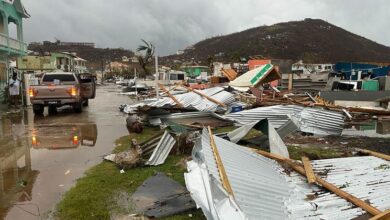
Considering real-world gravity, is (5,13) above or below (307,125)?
above

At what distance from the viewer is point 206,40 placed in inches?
5148

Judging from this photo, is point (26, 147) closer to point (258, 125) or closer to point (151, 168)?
point (151, 168)

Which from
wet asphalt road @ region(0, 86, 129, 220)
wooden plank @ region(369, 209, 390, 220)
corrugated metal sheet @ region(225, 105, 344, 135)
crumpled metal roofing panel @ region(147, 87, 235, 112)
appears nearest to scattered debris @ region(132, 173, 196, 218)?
wet asphalt road @ region(0, 86, 129, 220)

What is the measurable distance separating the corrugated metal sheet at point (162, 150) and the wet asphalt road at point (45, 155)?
52.0 inches

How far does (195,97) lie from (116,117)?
350 centimetres

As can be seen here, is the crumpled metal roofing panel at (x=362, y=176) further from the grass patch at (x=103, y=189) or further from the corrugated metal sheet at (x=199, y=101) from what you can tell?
the corrugated metal sheet at (x=199, y=101)

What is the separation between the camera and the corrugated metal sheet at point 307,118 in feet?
37.9

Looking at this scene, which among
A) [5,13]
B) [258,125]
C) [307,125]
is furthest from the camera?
[5,13]

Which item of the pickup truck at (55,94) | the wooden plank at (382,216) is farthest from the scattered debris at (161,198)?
the pickup truck at (55,94)

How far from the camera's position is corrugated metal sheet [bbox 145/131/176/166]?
26.2 feet

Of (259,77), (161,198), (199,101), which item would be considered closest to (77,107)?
(199,101)

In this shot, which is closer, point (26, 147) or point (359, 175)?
point (359, 175)

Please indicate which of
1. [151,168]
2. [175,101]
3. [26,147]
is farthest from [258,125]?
[175,101]

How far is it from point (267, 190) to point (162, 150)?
12.8 feet
